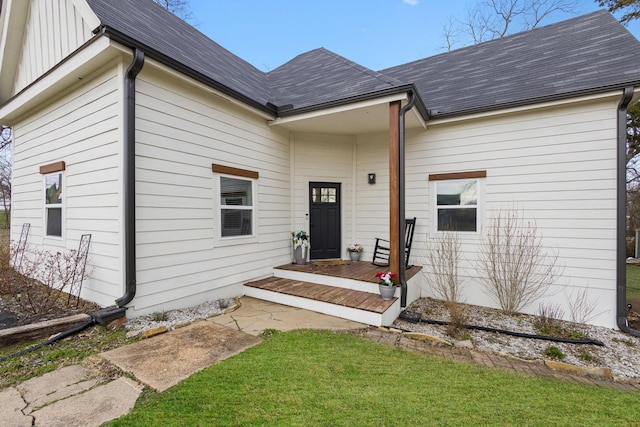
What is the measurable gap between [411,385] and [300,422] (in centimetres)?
105

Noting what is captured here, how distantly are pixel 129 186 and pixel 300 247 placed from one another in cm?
343

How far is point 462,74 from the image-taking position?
21.5 feet

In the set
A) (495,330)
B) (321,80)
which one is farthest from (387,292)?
(321,80)

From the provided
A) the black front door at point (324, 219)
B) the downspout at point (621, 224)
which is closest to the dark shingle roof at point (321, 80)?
the black front door at point (324, 219)

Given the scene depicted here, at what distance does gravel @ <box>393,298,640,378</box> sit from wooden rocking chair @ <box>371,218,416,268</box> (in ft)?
3.93

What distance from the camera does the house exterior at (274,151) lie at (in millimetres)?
3697

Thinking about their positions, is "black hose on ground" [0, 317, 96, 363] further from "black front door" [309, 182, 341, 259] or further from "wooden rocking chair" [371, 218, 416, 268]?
"wooden rocking chair" [371, 218, 416, 268]

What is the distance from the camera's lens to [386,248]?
20.0 feet

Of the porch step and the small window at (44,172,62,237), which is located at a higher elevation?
the small window at (44,172,62,237)

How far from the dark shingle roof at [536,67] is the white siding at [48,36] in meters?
6.21

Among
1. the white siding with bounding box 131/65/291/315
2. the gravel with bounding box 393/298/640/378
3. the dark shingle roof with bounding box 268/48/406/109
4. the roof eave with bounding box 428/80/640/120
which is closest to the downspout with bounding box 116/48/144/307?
the white siding with bounding box 131/65/291/315

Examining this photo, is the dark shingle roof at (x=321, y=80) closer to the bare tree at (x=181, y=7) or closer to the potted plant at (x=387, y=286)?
the potted plant at (x=387, y=286)

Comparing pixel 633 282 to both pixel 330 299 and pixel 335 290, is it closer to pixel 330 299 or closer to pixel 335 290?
pixel 335 290

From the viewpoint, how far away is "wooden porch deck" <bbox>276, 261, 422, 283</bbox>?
4996mm
